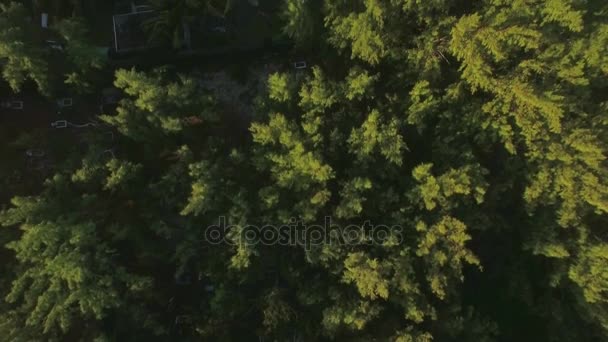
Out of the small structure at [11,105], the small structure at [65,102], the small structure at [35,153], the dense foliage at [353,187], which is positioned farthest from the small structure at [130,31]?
the small structure at [35,153]

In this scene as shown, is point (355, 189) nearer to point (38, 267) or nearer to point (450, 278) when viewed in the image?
point (450, 278)

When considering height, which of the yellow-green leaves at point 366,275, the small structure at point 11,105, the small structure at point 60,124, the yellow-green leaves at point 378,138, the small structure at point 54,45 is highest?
the small structure at point 54,45

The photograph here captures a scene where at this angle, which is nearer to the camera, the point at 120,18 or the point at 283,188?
the point at 283,188

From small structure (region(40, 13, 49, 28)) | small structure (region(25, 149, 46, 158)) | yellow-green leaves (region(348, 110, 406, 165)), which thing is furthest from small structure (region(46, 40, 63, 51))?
yellow-green leaves (region(348, 110, 406, 165))

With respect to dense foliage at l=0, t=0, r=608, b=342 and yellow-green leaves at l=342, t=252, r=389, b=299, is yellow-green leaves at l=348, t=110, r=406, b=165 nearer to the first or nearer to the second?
dense foliage at l=0, t=0, r=608, b=342

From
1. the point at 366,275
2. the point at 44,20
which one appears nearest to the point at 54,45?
the point at 44,20

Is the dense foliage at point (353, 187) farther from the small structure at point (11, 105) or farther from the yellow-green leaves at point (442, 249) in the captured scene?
the small structure at point (11, 105)

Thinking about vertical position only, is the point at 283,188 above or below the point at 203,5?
A: below

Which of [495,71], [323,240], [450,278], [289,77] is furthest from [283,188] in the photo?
[495,71]

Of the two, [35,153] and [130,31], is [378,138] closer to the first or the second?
[130,31]
